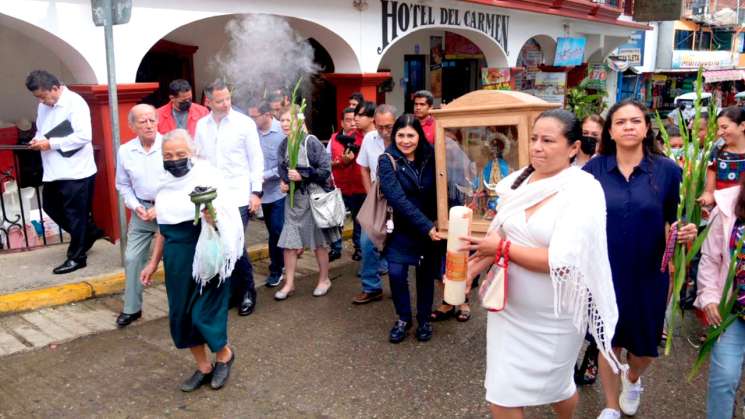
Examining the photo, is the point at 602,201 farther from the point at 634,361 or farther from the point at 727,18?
the point at 727,18

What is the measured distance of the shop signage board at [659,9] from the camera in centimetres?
1633

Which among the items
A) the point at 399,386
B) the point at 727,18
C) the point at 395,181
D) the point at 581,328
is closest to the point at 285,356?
the point at 399,386

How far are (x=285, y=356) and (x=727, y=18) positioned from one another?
30897 millimetres

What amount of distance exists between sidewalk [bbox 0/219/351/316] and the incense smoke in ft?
7.98

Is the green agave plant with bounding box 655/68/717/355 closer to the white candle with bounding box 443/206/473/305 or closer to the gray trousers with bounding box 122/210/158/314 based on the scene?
the white candle with bounding box 443/206/473/305

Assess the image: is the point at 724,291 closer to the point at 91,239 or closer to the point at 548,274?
the point at 548,274

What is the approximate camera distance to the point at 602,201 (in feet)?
8.22

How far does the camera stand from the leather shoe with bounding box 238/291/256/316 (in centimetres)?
511

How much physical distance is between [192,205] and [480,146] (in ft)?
6.31

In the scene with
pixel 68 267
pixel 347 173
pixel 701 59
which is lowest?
pixel 68 267

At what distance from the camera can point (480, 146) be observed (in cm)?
423

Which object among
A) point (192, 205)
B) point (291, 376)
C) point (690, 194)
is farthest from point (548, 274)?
point (291, 376)

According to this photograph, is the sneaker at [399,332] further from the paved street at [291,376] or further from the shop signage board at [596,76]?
the shop signage board at [596,76]

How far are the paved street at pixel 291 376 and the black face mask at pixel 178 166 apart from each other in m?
1.34
